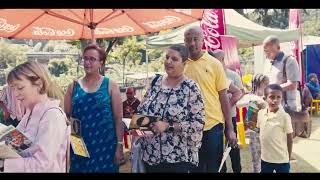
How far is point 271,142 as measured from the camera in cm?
362

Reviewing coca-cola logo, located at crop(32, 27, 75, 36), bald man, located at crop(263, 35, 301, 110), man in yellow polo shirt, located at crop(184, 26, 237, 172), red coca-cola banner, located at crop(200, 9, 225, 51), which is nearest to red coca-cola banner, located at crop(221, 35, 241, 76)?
red coca-cola banner, located at crop(200, 9, 225, 51)

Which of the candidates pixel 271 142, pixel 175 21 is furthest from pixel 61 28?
pixel 271 142

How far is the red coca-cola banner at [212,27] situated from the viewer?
3.74m

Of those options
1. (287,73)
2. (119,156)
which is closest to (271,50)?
(287,73)

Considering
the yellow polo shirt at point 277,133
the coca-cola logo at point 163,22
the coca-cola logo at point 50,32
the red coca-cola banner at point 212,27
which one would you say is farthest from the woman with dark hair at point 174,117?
the coca-cola logo at point 50,32

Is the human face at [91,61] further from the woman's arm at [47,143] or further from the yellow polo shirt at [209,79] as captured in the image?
the yellow polo shirt at [209,79]

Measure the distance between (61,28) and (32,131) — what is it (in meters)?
1.29

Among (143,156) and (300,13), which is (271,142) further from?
(300,13)

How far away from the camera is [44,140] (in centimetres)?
279

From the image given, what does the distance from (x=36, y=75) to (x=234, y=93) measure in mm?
1643

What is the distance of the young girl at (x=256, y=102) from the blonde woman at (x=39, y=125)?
160 centimetres

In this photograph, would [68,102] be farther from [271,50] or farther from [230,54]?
[271,50]

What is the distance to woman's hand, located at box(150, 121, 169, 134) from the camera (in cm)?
303

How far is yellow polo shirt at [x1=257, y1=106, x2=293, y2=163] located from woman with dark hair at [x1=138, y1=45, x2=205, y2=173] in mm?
768
